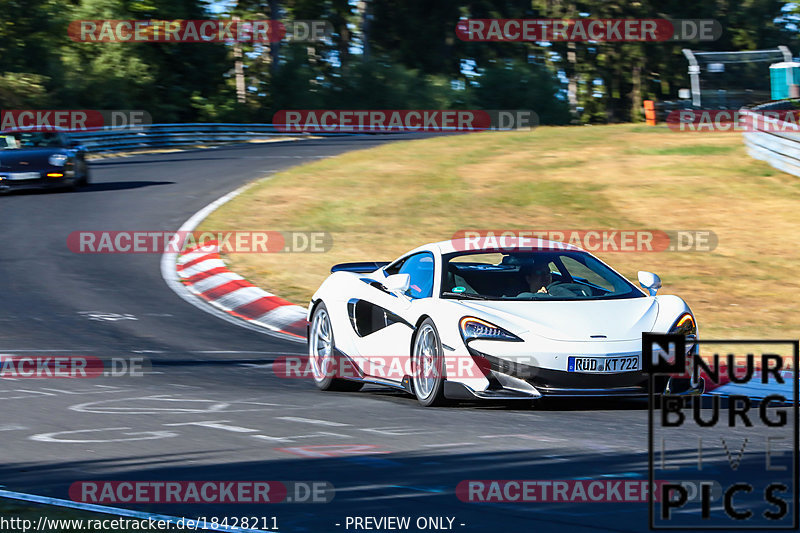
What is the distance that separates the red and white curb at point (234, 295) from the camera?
1362 centimetres

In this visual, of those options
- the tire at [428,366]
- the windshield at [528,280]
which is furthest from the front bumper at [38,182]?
the tire at [428,366]

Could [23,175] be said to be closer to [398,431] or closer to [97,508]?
[398,431]

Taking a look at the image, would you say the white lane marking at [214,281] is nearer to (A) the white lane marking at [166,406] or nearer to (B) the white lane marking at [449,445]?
(A) the white lane marking at [166,406]

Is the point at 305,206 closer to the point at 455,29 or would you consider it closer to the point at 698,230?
the point at 698,230

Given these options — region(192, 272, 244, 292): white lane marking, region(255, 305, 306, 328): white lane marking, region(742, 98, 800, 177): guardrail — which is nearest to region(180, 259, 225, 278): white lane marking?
region(192, 272, 244, 292): white lane marking

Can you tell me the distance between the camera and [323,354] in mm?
10133

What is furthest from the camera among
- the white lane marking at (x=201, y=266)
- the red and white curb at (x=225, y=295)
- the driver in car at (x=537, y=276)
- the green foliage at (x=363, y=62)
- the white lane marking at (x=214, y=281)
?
the green foliage at (x=363, y=62)

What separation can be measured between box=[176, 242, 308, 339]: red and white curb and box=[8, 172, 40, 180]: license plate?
7246 millimetres

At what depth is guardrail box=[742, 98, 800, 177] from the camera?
22609mm

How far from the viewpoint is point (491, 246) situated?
9.52 m

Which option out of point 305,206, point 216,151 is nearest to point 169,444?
point 305,206

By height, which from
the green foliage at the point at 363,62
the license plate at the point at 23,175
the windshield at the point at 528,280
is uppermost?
the green foliage at the point at 363,62

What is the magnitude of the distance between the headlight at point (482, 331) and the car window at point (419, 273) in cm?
78

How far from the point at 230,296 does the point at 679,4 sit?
2884 inches
